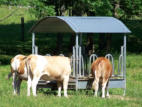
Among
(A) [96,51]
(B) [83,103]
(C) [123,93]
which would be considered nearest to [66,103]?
(B) [83,103]

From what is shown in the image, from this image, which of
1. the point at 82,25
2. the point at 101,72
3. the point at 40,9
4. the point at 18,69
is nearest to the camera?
the point at 18,69

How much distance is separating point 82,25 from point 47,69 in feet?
6.69

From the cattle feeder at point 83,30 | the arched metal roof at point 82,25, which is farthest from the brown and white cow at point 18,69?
the arched metal roof at point 82,25

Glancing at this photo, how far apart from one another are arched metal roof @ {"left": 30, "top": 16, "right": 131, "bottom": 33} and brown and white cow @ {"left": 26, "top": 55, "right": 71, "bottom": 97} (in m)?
1.09

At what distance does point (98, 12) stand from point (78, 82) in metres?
15.1

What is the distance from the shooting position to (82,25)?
16844 mm

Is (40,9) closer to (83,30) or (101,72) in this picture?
(83,30)

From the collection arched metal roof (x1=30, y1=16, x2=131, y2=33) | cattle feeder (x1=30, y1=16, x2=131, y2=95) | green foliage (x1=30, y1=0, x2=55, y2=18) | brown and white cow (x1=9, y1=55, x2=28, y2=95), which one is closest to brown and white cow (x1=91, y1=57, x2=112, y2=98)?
cattle feeder (x1=30, y1=16, x2=131, y2=95)

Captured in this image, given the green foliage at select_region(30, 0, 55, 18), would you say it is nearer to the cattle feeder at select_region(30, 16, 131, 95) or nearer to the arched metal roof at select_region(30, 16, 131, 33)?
the arched metal roof at select_region(30, 16, 131, 33)

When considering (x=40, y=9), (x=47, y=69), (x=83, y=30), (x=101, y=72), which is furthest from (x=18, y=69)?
(x=40, y=9)

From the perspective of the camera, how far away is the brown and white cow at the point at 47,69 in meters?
15.3

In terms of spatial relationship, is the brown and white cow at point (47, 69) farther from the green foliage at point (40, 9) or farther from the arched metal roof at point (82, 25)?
the green foliage at point (40, 9)

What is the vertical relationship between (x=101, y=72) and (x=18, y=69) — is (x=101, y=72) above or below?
below

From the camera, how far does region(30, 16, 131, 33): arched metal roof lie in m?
16.7
